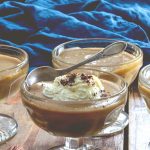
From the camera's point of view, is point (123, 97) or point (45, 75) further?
point (45, 75)

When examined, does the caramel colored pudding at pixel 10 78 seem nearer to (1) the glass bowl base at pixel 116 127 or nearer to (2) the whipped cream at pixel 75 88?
(2) the whipped cream at pixel 75 88

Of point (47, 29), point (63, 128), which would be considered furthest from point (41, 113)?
point (47, 29)

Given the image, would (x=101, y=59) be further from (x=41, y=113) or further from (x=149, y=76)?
(x=41, y=113)

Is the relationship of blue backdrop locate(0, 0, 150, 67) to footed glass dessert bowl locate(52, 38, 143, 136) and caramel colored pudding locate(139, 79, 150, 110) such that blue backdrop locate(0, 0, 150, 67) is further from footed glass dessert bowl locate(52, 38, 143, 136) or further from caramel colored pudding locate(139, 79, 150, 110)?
caramel colored pudding locate(139, 79, 150, 110)

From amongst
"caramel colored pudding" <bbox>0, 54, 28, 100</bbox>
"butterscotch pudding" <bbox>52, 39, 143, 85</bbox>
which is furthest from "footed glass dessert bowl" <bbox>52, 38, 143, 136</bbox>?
"caramel colored pudding" <bbox>0, 54, 28, 100</bbox>

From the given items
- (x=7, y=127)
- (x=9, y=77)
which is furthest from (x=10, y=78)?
(x=7, y=127)

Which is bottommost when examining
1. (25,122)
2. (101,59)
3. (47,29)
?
(47,29)

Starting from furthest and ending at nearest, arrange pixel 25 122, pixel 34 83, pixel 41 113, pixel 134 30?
pixel 134 30, pixel 25 122, pixel 34 83, pixel 41 113

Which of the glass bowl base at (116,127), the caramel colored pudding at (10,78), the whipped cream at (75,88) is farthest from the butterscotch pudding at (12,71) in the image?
the glass bowl base at (116,127)
